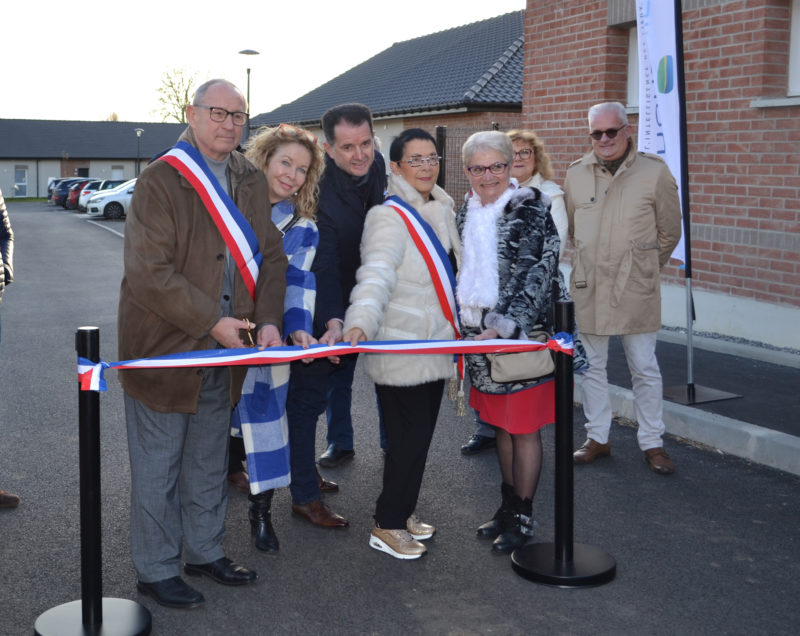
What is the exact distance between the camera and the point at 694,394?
6.95 metres

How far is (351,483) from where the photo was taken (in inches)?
217

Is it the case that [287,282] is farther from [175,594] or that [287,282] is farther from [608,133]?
[608,133]

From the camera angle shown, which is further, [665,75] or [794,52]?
[794,52]

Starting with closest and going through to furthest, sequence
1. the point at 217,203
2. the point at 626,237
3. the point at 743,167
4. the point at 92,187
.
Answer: the point at 217,203 < the point at 626,237 < the point at 743,167 < the point at 92,187

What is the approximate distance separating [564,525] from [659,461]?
171 centimetres

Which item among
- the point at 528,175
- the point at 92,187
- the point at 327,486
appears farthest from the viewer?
the point at 92,187

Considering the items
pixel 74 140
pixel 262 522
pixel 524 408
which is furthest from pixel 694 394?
pixel 74 140

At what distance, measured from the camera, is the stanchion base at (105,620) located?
11.6 ft

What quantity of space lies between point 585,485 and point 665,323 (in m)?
5.27

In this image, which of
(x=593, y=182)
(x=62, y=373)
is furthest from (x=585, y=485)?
(x=62, y=373)

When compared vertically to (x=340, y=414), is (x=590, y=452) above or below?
below

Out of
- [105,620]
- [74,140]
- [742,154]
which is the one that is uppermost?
[74,140]

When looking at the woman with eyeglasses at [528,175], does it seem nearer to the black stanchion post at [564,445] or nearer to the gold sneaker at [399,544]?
the gold sneaker at [399,544]

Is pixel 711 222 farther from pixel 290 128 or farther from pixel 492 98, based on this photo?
pixel 492 98
